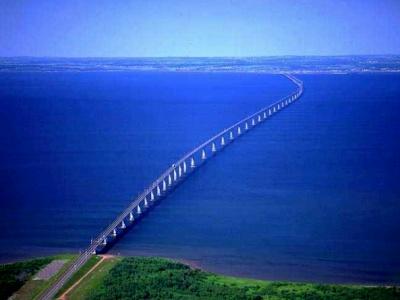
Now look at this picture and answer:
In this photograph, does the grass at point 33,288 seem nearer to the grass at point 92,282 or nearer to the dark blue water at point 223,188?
the grass at point 92,282

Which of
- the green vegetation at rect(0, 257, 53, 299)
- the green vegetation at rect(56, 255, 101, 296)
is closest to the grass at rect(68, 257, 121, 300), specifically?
the green vegetation at rect(56, 255, 101, 296)

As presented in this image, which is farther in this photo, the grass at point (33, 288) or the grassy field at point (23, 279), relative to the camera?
the grassy field at point (23, 279)

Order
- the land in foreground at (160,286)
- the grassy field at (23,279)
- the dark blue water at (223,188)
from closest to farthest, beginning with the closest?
the land in foreground at (160,286), the grassy field at (23,279), the dark blue water at (223,188)

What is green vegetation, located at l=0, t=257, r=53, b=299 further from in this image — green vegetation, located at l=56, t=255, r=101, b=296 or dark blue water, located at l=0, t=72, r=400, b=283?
dark blue water, located at l=0, t=72, r=400, b=283

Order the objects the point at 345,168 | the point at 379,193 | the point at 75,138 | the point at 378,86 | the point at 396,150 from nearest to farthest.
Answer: the point at 379,193 < the point at 345,168 < the point at 396,150 < the point at 75,138 < the point at 378,86

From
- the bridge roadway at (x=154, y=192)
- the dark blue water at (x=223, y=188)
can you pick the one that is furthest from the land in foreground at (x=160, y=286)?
the dark blue water at (x=223, y=188)

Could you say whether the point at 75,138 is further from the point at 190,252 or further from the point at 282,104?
the point at 282,104

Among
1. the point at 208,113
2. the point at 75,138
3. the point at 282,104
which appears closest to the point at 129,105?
the point at 208,113
